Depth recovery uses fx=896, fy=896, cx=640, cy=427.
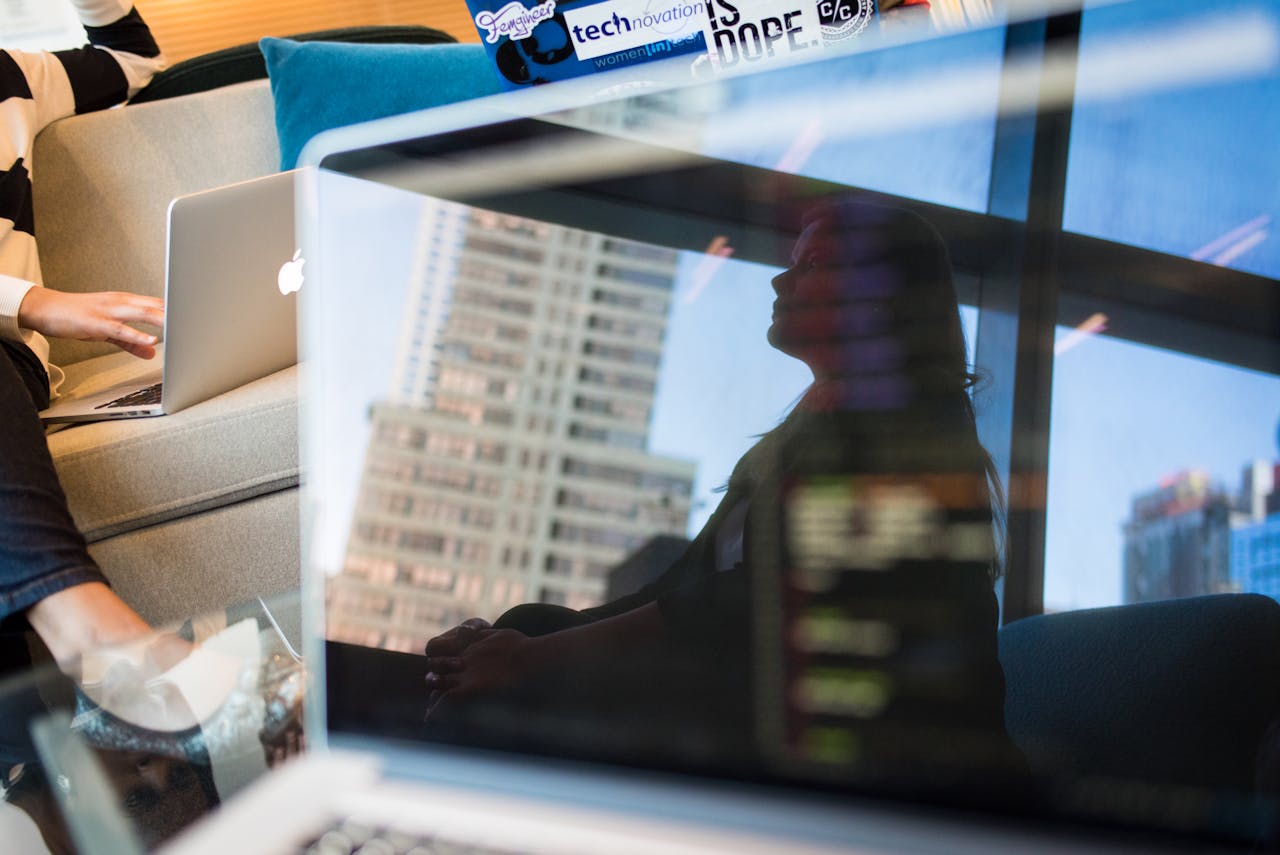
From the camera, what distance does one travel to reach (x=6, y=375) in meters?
0.98

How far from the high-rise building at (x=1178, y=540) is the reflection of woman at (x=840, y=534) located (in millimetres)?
53

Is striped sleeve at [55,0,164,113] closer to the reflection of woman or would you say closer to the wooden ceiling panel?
the wooden ceiling panel

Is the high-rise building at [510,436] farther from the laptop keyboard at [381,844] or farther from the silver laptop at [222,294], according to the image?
the silver laptop at [222,294]

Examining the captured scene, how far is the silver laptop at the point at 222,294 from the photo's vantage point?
0.98 metres

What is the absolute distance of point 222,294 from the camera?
1.04 metres

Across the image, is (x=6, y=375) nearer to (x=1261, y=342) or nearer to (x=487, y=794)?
(x=487, y=794)

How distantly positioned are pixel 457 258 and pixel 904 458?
0.78 feet

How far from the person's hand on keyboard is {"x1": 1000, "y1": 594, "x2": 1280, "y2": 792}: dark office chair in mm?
1117

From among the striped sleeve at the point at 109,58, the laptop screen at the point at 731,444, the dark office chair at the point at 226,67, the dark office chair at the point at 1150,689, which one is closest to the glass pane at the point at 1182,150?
Result: the laptop screen at the point at 731,444

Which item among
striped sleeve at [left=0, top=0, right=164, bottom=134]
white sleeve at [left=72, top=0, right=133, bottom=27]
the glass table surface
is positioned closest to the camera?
the glass table surface

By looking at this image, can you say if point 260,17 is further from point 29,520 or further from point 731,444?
point 731,444

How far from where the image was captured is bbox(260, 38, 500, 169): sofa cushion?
5.10 ft

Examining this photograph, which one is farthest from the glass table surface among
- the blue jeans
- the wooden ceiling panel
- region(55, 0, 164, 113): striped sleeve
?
the wooden ceiling panel

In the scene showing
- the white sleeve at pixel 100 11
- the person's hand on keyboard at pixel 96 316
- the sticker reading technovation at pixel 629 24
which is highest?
the white sleeve at pixel 100 11
